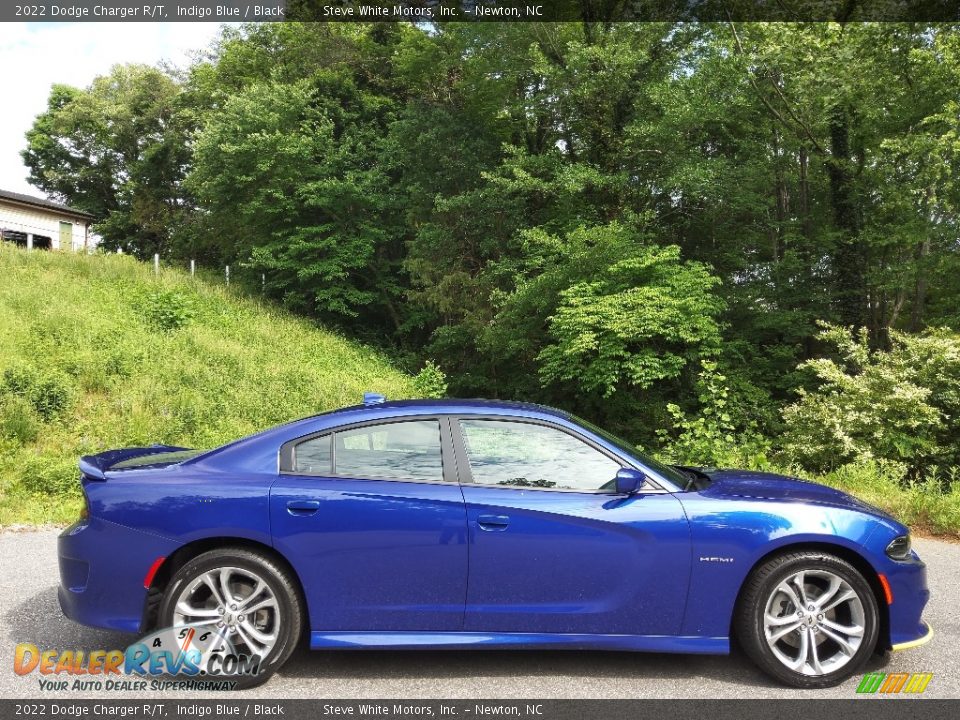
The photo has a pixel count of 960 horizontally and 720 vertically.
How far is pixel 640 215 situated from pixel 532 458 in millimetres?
16724

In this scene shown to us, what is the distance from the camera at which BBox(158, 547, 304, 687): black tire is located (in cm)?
340

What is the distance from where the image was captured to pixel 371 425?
3721mm

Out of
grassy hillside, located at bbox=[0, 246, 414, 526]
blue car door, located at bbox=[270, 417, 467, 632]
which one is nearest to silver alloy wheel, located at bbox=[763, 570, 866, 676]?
blue car door, located at bbox=[270, 417, 467, 632]

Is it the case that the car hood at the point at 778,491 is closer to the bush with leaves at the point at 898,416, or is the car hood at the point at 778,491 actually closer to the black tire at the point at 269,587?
the black tire at the point at 269,587

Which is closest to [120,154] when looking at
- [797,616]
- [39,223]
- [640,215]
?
[39,223]

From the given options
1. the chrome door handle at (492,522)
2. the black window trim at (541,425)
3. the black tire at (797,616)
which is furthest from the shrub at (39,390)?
the black tire at (797,616)

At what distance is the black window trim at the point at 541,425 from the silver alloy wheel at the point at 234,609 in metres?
1.16

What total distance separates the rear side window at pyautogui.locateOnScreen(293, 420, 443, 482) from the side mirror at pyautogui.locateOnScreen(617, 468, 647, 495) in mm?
926

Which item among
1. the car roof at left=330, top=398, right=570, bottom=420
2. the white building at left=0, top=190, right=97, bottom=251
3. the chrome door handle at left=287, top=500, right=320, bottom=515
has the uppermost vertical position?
the white building at left=0, top=190, right=97, bottom=251

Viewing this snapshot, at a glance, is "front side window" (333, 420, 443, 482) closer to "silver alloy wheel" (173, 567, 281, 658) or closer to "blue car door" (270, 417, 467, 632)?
"blue car door" (270, 417, 467, 632)

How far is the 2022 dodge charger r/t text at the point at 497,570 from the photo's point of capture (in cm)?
341

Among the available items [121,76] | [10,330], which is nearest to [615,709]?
[10,330]

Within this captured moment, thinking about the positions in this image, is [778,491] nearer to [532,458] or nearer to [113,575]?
[532,458]

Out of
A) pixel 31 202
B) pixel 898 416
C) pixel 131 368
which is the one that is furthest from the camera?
pixel 31 202
